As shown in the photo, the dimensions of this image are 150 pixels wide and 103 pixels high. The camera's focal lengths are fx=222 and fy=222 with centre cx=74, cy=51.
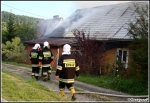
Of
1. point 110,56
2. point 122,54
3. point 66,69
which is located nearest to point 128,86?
point 66,69

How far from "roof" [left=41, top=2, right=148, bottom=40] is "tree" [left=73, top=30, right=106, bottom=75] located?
59.9 inches

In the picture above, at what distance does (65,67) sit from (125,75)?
493 cm

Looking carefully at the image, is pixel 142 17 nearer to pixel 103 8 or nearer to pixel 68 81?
pixel 68 81

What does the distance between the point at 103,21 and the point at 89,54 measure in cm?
508

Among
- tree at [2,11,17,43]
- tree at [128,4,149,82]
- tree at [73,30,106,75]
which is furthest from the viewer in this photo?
tree at [2,11,17,43]

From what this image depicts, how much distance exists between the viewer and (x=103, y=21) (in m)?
16.0

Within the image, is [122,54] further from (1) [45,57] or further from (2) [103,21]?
(1) [45,57]

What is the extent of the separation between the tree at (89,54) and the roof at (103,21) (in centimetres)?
152

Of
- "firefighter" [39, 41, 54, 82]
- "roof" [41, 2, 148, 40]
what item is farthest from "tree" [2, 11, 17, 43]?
"firefighter" [39, 41, 54, 82]

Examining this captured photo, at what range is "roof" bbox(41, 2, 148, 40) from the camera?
13767mm

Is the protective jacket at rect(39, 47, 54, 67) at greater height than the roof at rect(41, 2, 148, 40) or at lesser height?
lesser

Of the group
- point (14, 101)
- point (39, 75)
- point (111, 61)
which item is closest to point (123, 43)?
point (111, 61)

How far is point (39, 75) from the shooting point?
10406mm

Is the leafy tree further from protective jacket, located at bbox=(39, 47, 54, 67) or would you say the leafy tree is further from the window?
protective jacket, located at bbox=(39, 47, 54, 67)
